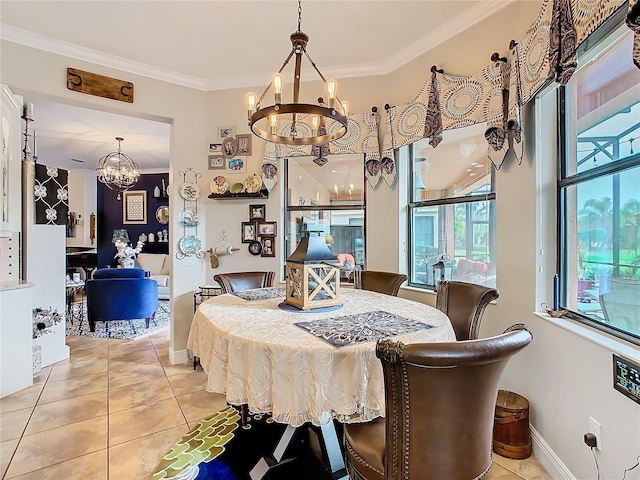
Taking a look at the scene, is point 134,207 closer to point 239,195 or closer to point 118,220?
point 118,220

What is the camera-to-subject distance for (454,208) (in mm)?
2795

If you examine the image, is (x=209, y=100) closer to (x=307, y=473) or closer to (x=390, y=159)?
(x=390, y=159)

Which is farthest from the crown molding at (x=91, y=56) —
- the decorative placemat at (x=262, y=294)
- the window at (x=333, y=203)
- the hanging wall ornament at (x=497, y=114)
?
the hanging wall ornament at (x=497, y=114)

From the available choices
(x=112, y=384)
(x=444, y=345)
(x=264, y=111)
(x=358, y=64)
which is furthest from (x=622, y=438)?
(x=112, y=384)

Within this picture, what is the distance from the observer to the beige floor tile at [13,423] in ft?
7.07

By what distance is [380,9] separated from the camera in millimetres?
2416

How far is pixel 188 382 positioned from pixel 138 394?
0.40 meters

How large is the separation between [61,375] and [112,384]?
25.5 inches

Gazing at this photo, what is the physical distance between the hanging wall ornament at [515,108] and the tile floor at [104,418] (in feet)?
6.00

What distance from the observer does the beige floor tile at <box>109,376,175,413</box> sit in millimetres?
2553

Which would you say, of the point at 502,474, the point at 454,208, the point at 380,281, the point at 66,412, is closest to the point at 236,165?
the point at 380,281

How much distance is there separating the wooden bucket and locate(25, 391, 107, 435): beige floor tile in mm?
2667

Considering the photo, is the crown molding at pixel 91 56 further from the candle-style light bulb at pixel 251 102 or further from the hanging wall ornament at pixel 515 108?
the hanging wall ornament at pixel 515 108

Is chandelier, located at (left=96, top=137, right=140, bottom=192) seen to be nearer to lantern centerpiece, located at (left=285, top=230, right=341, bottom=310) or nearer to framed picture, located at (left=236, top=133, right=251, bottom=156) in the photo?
framed picture, located at (left=236, top=133, right=251, bottom=156)
